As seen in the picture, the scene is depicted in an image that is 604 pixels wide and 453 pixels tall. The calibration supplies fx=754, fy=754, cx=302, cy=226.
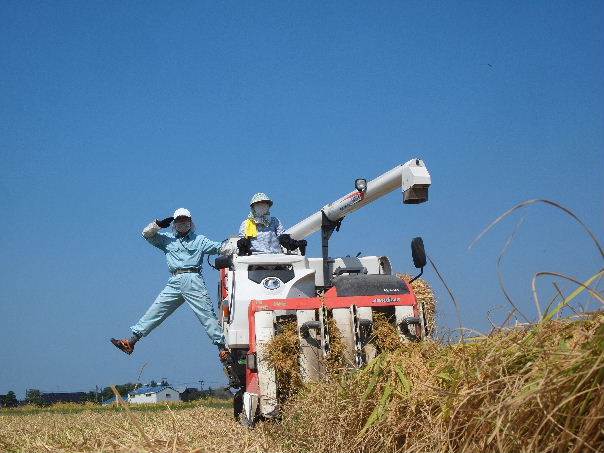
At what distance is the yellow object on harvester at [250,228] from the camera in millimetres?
10258

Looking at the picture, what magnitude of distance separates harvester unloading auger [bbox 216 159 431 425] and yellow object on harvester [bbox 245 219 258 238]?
638 mm

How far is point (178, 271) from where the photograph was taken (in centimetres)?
1217

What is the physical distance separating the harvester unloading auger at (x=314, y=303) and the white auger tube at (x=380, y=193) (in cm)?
1

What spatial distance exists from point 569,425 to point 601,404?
0.20 m

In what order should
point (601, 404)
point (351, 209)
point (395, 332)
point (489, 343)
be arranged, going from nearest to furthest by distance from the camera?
point (601, 404)
point (489, 343)
point (395, 332)
point (351, 209)

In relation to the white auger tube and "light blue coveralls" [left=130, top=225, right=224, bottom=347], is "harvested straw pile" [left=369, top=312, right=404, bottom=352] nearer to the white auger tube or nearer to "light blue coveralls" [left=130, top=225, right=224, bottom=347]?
the white auger tube

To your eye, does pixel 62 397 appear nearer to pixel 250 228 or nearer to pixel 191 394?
pixel 191 394

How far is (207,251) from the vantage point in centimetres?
1202

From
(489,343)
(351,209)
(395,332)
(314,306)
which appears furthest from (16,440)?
(351,209)

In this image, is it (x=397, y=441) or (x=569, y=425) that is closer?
(x=569, y=425)

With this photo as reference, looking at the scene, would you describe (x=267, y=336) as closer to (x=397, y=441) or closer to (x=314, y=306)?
(x=314, y=306)

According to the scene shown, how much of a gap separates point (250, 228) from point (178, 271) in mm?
2374

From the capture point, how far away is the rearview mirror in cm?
740

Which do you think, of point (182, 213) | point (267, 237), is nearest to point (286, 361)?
point (267, 237)
